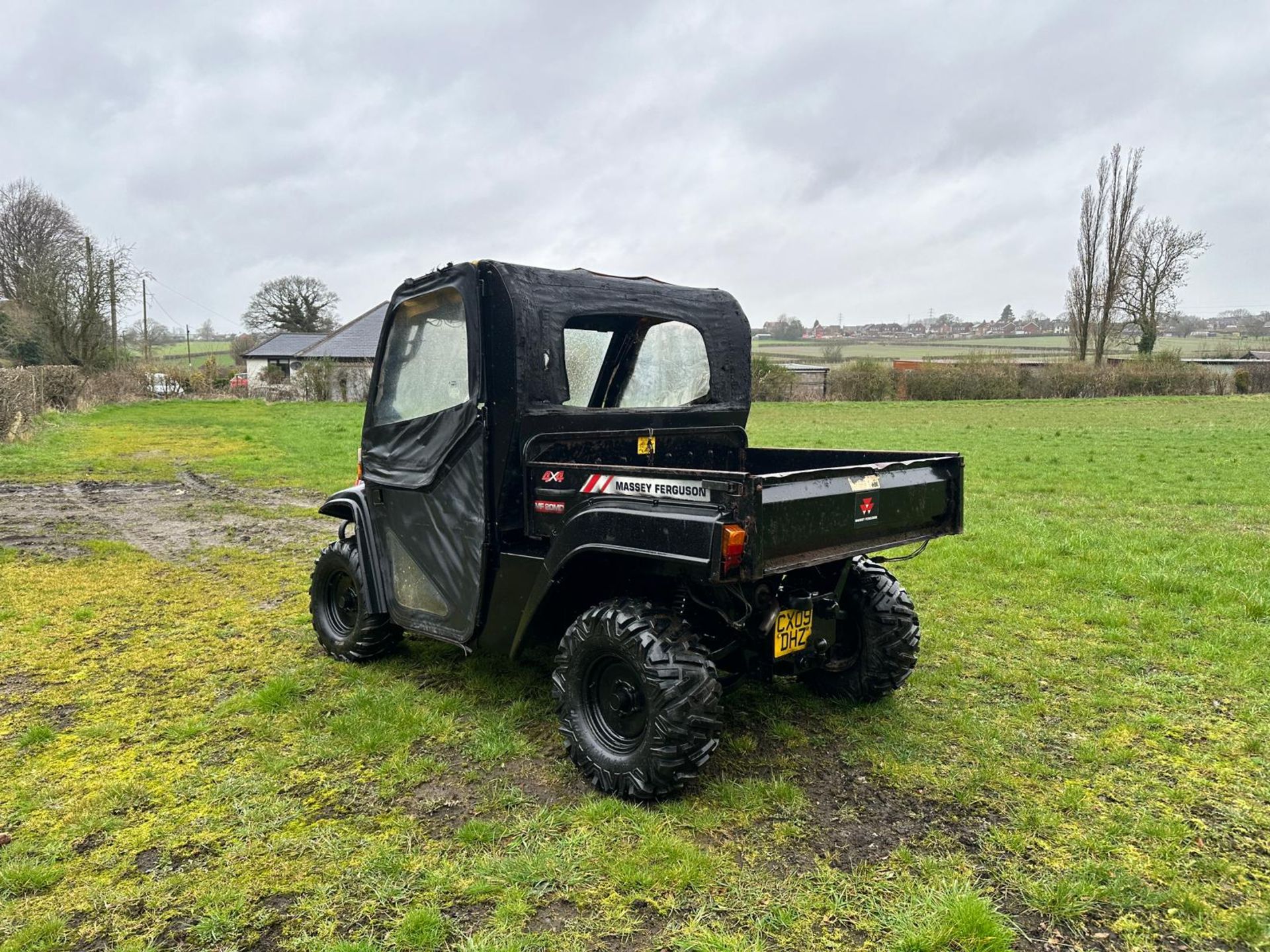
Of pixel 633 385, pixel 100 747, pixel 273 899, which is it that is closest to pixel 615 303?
pixel 633 385

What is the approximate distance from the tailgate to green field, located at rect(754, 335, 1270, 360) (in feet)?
107

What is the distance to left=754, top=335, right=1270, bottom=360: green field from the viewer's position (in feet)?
140

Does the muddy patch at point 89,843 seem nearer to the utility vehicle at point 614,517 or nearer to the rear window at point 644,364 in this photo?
the utility vehicle at point 614,517

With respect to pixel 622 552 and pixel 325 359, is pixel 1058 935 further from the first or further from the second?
pixel 325 359

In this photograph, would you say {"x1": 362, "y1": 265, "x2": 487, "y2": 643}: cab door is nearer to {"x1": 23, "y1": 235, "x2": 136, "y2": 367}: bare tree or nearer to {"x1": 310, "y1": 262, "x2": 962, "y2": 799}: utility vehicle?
{"x1": 310, "y1": 262, "x2": 962, "y2": 799}: utility vehicle

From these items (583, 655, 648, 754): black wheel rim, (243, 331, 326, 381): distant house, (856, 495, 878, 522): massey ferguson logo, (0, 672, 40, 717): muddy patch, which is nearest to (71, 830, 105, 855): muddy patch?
(0, 672, 40, 717): muddy patch

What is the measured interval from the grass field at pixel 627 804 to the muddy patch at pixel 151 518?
126cm

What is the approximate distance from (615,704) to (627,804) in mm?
376

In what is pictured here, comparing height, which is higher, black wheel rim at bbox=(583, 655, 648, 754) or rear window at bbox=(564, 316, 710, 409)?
rear window at bbox=(564, 316, 710, 409)

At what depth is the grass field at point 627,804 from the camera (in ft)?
8.29

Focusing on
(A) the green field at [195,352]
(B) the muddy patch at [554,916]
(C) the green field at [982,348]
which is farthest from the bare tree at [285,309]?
(B) the muddy patch at [554,916]

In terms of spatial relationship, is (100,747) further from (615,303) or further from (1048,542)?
(1048,542)

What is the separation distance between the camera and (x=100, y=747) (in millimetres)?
3684

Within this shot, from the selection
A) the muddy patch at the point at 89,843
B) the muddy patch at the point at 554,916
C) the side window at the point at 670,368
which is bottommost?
the muddy patch at the point at 89,843
